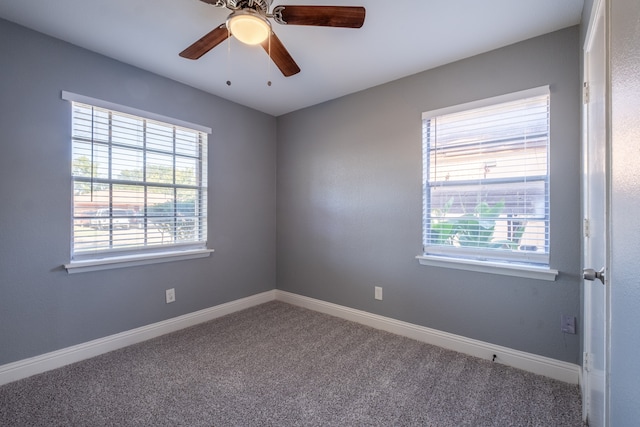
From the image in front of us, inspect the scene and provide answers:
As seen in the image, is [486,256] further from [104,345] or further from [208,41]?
[104,345]

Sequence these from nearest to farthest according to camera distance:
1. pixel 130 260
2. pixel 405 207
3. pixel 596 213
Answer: pixel 596 213 < pixel 130 260 < pixel 405 207

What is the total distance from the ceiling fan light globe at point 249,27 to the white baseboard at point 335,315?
100 inches

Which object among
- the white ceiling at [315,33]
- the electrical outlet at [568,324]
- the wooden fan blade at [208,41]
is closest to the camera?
the wooden fan blade at [208,41]

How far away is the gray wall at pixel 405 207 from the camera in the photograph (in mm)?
1976

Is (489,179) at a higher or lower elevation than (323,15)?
lower

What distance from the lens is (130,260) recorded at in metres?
2.50

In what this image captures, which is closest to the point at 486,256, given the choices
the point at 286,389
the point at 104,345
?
the point at 286,389

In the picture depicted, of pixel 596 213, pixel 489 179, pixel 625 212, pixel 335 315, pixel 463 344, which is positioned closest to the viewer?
pixel 625 212

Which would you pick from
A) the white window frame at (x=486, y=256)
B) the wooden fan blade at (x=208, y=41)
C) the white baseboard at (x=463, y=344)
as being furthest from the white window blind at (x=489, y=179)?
the wooden fan blade at (x=208, y=41)

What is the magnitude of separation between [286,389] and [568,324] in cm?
197

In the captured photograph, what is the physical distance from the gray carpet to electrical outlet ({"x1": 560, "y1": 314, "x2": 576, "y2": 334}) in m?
0.36

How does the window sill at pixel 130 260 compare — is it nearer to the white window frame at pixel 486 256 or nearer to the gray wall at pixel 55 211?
the gray wall at pixel 55 211

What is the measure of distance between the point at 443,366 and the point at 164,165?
119 inches

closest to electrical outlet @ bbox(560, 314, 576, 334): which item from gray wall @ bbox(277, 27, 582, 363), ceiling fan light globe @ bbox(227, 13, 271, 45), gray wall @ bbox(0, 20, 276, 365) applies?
gray wall @ bbox(277, 27, 582, 363)
